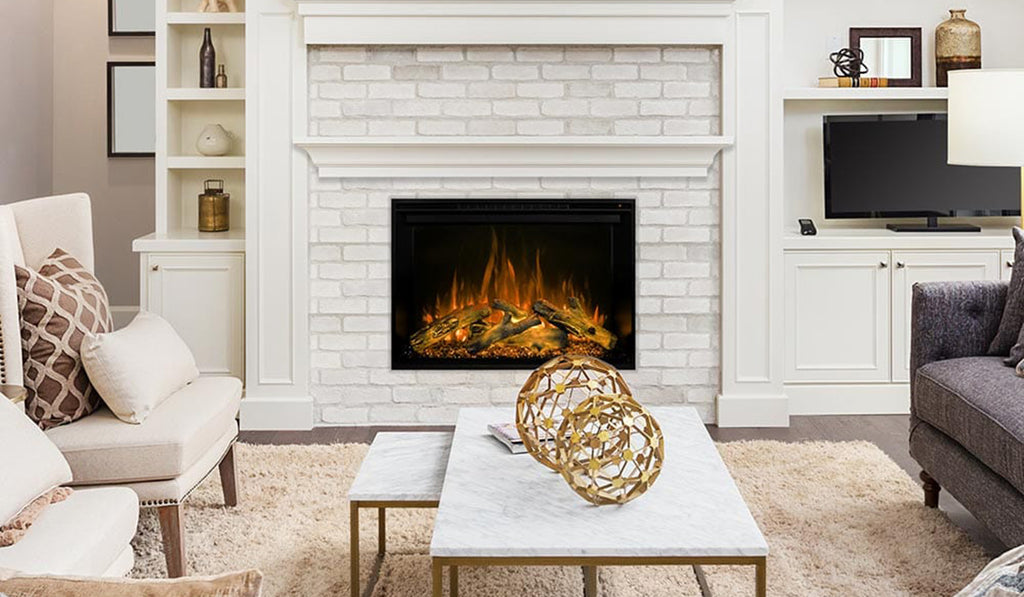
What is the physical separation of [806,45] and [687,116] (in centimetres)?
96

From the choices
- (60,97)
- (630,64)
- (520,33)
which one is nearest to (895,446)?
(630,64)

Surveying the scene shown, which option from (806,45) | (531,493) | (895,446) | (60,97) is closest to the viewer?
(531,493)

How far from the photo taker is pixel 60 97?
245 inches

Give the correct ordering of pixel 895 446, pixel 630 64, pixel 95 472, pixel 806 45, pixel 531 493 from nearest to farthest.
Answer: pixel 531 493
pixel 95 472
pixel 895 446
pixel 630 64
pixel 806 45

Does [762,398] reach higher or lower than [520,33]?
lower

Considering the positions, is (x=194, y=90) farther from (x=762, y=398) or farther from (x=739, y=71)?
(x=762, y=398)

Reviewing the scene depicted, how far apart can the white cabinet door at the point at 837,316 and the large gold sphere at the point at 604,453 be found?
2.71 m

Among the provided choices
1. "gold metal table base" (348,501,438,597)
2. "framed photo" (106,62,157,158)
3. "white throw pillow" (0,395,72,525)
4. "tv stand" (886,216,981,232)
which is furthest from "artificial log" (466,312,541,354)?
"white throw pillow" (0,395,72,525)

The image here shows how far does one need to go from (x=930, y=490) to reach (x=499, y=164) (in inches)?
85.3

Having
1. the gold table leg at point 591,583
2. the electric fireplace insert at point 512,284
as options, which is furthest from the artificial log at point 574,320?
the gold table leg at point 591,583

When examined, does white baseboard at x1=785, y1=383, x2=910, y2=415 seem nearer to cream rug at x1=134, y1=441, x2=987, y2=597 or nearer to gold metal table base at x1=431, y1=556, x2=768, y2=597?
cream rug at x1=134, y1=441, x2=987, y2=597

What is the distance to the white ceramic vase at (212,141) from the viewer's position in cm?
524

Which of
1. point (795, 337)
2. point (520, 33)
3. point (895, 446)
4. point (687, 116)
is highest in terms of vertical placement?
point (520, 33)

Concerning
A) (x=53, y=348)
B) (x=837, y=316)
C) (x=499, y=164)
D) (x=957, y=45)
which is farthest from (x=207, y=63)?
(x=957, y=45)
